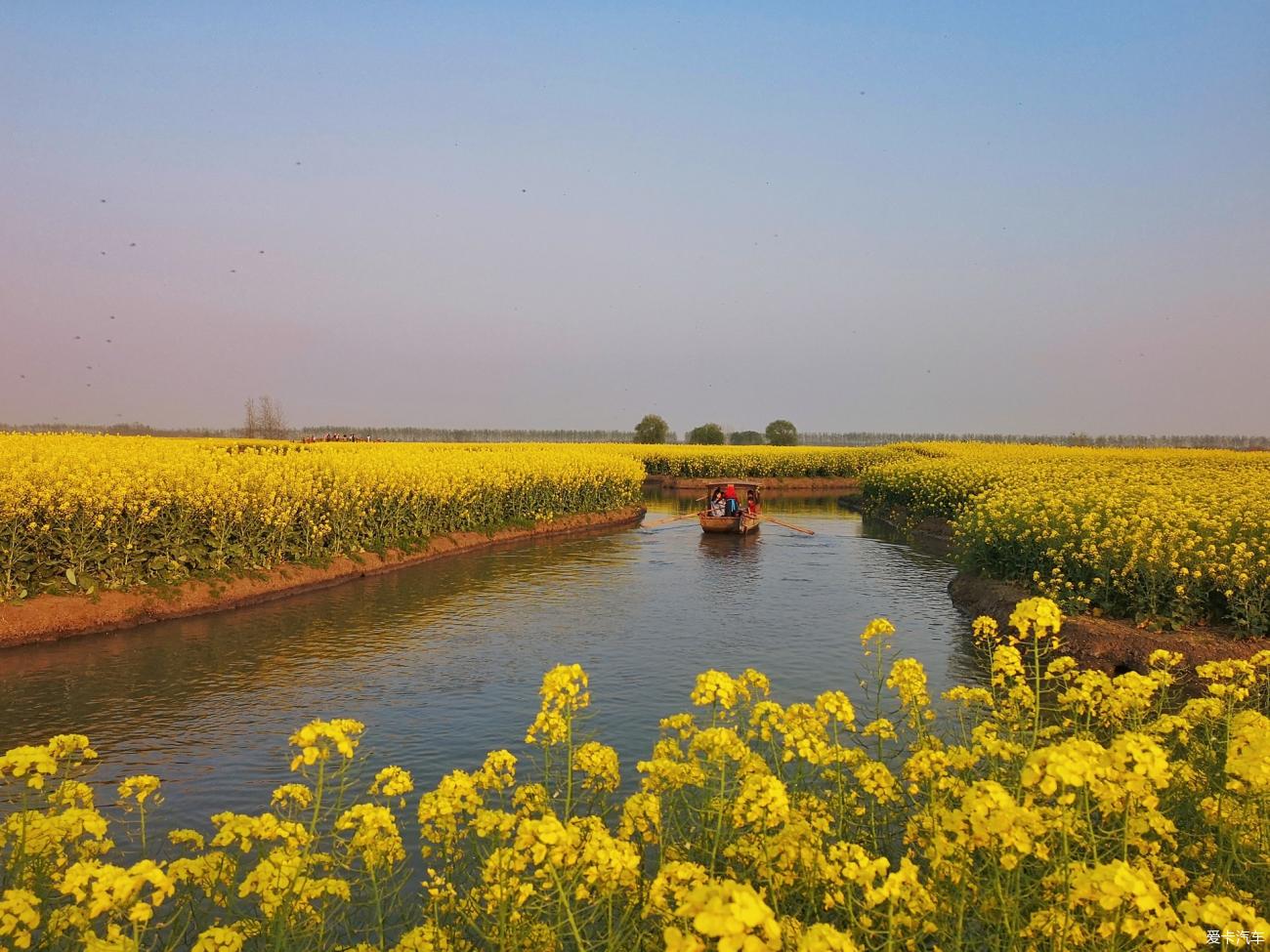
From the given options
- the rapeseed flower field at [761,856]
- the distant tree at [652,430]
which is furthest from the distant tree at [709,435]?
the rapeseed flower field at [761,856]

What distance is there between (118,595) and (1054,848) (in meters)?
19.3

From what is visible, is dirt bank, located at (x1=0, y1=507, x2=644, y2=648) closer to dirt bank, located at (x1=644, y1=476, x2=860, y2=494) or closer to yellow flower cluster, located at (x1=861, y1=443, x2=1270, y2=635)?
yellow flower cluster, located at (x1=861, y1=443, x2=1270, y2=635)

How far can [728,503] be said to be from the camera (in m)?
39.4

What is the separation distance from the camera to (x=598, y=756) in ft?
20.6

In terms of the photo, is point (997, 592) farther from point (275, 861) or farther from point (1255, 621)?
point (275, 861)

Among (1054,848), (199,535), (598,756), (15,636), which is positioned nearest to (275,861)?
Result: (598,756)

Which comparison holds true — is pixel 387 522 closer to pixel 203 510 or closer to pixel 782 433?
pixel 203 510

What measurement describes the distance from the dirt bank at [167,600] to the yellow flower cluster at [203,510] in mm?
374

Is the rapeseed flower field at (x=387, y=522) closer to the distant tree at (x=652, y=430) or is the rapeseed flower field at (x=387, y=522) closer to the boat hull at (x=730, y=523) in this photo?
the boat hull at (x=730, y=523)

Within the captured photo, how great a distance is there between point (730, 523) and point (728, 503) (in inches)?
108

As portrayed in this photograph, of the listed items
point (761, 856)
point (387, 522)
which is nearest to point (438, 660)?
point (761, 856)

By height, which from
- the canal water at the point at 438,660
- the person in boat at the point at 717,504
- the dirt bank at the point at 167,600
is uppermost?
the person in boat at the point at 717,504

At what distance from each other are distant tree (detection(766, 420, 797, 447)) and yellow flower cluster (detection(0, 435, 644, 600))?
10035 centimetres

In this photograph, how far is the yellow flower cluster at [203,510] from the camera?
713 inches
